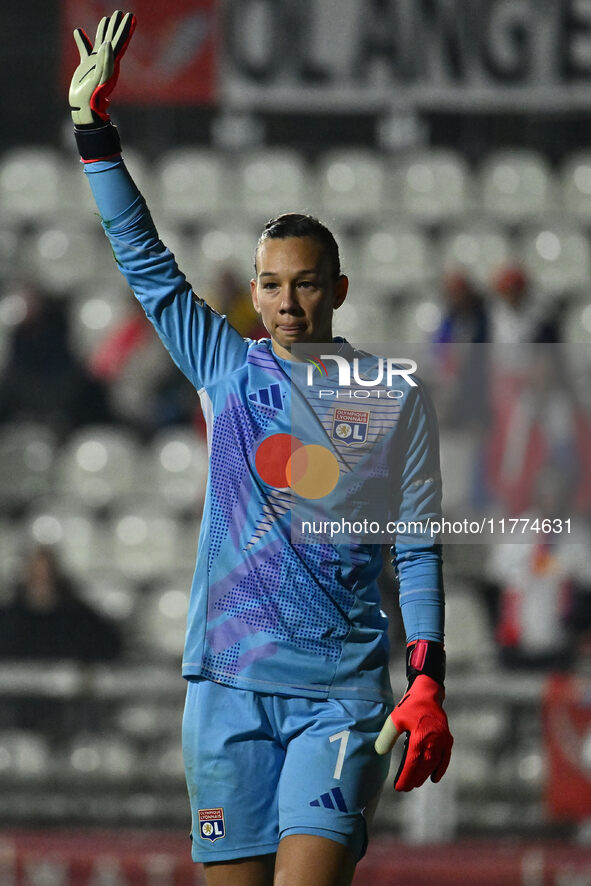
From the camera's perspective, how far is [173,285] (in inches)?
95.4

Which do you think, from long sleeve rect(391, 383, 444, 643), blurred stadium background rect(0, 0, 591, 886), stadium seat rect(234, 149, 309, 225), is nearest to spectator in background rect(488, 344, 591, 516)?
blurred stadium background rect(0, 0, 591, 886)

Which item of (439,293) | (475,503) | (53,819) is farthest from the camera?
(439,293)

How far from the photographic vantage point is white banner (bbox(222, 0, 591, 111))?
664cm

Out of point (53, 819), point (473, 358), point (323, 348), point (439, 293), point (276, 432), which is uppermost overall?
point (439, 293)

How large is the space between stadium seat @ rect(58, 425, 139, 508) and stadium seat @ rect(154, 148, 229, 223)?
128 cm

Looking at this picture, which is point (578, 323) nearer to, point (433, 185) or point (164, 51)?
point (433, 185)

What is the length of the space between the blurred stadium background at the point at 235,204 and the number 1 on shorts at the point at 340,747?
353 cm

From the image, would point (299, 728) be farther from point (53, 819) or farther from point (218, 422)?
point (53, 819)

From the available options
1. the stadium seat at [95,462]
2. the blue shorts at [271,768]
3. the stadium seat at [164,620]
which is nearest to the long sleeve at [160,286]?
the blue shorts at [271,768]

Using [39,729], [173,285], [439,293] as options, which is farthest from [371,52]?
[173,285]

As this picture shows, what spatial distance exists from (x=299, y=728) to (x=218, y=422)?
1.91ft

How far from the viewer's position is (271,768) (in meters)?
2.25

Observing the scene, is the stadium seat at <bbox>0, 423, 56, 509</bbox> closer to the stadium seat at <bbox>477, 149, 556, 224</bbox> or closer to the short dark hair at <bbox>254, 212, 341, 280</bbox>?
the stadium seat at <bbox>477, 149, 556, 224</bbox>

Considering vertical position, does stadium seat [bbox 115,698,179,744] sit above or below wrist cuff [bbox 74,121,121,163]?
below
